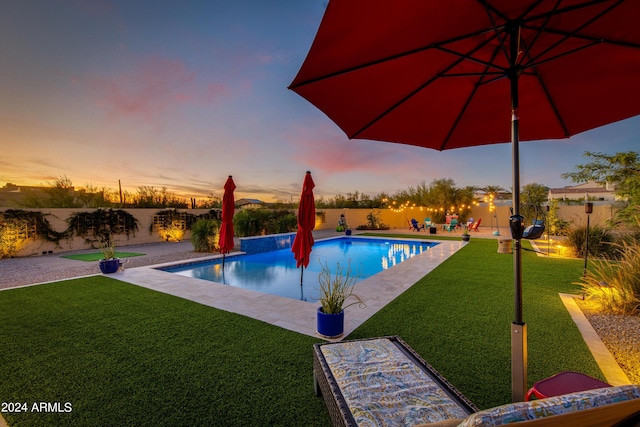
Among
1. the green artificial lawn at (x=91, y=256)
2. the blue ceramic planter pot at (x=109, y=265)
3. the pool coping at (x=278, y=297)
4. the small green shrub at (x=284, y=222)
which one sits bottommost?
the pool coping at (x=278, y=297)

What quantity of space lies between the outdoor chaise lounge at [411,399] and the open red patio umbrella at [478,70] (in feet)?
1.66

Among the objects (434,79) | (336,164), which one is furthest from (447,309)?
(336,164)

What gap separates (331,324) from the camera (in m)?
3.26

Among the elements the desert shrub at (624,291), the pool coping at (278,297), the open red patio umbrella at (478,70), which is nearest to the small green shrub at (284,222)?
the pool coping at (278,297)

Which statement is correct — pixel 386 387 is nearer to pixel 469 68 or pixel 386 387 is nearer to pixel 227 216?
pixel 469 68

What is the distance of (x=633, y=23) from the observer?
67.9 inches

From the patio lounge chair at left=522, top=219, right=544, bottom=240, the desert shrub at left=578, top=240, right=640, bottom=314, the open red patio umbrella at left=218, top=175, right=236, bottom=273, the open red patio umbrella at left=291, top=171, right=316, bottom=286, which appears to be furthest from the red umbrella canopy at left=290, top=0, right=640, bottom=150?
the open red patio umbrella at left=218, top=175, right=236, bottom=273

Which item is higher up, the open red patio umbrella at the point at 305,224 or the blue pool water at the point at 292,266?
the open red patio umbrella at the point at 305,224

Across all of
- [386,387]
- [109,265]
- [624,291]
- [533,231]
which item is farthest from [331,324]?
[109,265]

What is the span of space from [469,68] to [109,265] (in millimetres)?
7886

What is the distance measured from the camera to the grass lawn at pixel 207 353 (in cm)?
210

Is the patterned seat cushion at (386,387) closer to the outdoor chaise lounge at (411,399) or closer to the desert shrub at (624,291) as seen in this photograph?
the outdoor chaise lounge at (411,399)

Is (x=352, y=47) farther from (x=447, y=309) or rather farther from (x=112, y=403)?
(x=447, y=309)

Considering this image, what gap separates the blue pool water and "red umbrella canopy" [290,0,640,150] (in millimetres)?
4136
